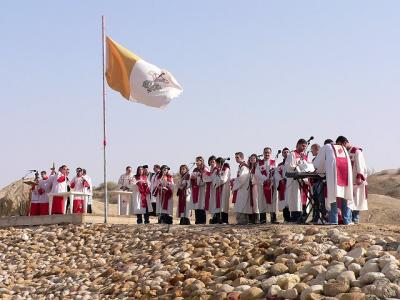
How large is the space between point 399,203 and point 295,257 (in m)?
16.9

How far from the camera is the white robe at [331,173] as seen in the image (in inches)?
518

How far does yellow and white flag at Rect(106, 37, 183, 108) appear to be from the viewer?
57.2 feet

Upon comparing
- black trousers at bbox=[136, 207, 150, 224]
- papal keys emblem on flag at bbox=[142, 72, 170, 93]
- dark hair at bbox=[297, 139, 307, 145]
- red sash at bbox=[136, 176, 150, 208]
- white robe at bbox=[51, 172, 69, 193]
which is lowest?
black trousers at bbox=[136, 207, 150, 224]

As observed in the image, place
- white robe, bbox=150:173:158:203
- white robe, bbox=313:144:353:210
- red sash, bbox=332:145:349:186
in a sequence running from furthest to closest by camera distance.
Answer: white robe, bbox=150:173:158:203, red sash, bbox=332:145:349:186, white robe, bbox=313:144:353:210

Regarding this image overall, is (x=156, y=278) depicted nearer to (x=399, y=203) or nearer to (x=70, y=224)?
(x=70, y=224)

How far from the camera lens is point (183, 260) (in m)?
12.4

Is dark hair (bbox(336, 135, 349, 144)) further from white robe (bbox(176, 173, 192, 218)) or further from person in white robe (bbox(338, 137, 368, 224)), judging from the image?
white robe (bbox(176, 173, 192, 218))

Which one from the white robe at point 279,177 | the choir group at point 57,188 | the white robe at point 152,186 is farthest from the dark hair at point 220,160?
the choir group at point 57,188

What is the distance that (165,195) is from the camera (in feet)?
60.5

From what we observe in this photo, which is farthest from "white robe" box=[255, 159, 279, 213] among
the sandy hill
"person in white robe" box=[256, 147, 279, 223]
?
the sandy hill

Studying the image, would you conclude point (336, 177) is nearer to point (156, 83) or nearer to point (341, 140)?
point (341, 140)

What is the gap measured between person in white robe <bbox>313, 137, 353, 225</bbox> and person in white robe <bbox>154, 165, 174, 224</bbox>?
5.75 m

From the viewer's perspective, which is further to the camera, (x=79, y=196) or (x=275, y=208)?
(x=79, y=196)

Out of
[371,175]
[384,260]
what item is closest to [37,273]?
[384,260]
